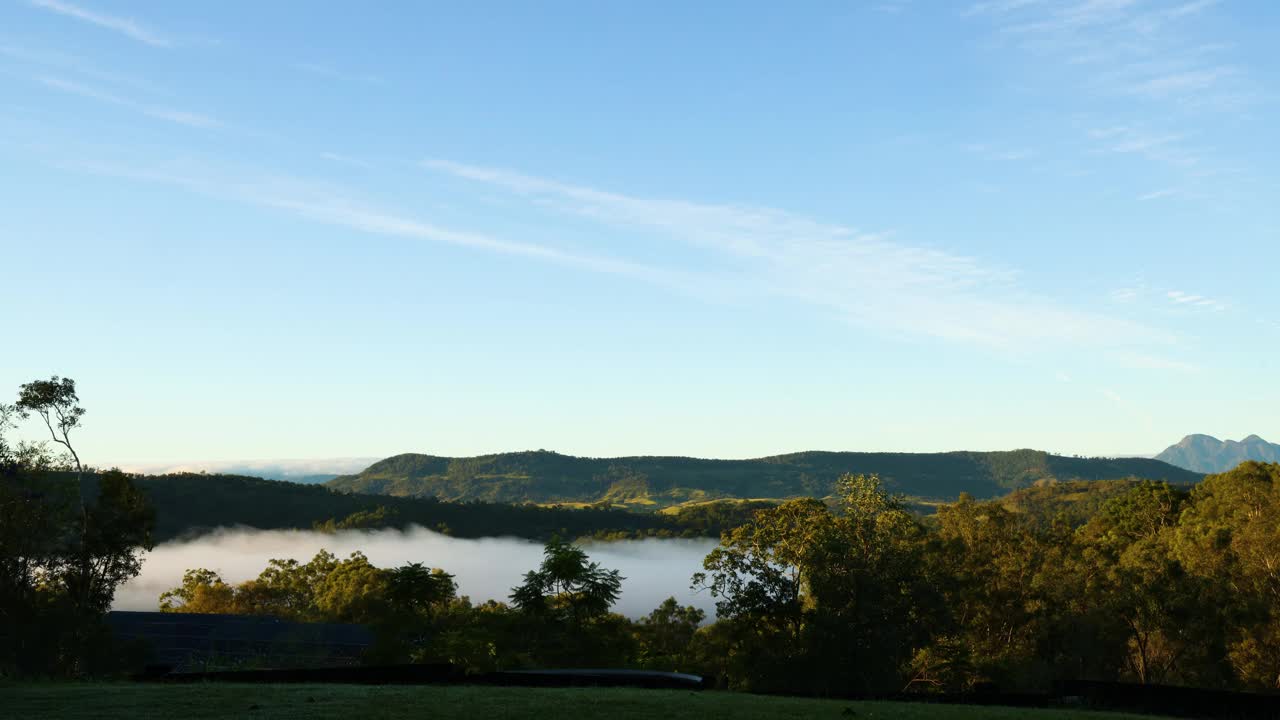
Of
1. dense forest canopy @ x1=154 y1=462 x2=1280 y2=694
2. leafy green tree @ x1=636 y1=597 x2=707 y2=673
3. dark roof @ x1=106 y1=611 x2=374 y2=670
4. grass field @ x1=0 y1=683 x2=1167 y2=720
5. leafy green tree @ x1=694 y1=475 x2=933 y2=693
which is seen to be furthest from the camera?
dark roof @ x1=106 y1=611 x2=374 y2=670

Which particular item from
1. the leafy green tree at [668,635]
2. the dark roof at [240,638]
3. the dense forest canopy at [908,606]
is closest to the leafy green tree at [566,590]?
the dense forest canopy at [908,606]

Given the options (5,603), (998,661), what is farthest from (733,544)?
(5,603)

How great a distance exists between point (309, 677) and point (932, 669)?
1774 inches

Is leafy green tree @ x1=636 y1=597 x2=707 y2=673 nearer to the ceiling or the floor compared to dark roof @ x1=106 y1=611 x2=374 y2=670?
nearer to the floor

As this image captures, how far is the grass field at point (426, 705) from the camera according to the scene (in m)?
19.8

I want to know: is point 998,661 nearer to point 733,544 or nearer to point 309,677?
point 733,544

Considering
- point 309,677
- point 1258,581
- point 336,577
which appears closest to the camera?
point 309,677

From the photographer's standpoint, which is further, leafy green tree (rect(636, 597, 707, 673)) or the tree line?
leafy green tree (rect(636, 597, 707, 673))

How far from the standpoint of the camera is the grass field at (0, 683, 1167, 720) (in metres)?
19.8

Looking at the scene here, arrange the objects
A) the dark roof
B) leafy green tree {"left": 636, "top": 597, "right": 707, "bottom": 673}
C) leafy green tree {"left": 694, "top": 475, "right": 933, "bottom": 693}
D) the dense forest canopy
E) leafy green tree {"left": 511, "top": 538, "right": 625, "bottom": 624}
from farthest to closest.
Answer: leafy green tree {"left": 511, "top": 538, "right": 625, "bottom": 624} → the dark roof → leafy green tree {"left": 636, "top": 597, "right": 707, "bottom": 673} → the dense forest canopy → leafy green tree {"left": 694, "top": 475, "right": 933, "bottom": 693}

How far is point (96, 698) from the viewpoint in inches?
845

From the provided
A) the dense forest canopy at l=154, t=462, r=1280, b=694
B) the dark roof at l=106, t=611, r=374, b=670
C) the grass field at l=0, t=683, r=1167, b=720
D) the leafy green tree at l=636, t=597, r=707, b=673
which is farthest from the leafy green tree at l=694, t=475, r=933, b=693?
the dark roof at l=106, t=611, r=374, b=670

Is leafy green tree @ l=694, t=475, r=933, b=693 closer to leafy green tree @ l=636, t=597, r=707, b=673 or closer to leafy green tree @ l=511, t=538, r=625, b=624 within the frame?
leafy green tree @ l=636, t=597, r=707, b=673

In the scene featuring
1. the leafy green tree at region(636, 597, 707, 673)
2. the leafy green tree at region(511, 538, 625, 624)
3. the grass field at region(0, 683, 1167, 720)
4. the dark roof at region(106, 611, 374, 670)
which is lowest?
the leafy green tree at region(636, 597, 707, 673)
